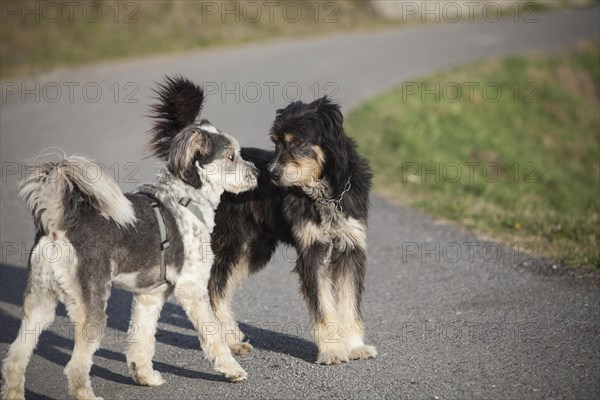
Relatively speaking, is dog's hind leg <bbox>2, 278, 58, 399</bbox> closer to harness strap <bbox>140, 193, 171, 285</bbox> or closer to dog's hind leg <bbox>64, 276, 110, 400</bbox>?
dog's hind leg <bbox>64, 276, 110, 400</bbox>

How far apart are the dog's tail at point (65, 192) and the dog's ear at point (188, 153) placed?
784mm

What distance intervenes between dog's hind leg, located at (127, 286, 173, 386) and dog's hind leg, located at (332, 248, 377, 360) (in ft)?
4.34

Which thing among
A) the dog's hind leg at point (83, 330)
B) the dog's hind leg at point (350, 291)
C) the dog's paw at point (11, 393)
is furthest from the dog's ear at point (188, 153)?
the dog's paw at point (11, 393)

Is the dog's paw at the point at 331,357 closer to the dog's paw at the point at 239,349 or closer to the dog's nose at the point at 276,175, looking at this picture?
the dog's paw at the point at 239,349

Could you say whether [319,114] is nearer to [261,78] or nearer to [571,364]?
[571,364]

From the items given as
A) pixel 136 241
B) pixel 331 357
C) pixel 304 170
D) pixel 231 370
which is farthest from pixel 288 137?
pixel 231 370

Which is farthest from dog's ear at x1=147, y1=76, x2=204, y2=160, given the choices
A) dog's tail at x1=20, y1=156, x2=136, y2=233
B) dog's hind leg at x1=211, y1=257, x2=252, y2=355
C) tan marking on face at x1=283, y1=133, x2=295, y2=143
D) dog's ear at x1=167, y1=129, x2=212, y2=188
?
dog's tail at x1=20, y1=156, x2=136, y2=233

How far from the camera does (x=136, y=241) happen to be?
5465mm

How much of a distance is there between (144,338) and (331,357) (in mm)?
1412

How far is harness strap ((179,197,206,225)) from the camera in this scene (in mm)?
5895

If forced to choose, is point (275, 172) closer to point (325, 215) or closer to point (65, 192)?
point (325, 215)

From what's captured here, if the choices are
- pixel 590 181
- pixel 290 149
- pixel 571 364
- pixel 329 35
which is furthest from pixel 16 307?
pixel 329 35

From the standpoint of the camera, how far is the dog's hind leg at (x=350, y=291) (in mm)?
6160

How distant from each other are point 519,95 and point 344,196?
52.6ft
